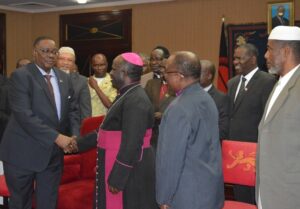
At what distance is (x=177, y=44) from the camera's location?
891 centimetres

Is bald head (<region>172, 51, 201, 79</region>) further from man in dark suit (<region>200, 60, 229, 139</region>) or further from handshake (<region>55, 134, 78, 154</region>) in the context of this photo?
man in dark suit (<region>200, 60, 229, 139</region>)

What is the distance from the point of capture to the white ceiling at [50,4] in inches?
372

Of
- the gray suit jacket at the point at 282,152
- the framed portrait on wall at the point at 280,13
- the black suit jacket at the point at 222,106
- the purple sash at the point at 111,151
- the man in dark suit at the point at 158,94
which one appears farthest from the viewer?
the framed portrait on wall at the point at 280,13

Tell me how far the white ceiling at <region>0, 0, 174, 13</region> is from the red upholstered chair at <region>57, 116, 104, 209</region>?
5.49 meters

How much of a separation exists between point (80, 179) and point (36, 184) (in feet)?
2.56

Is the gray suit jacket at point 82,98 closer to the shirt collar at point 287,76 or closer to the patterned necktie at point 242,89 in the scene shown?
the patterned necktie at point 242,89

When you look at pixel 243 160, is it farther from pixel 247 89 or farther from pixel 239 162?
pixel 247 89

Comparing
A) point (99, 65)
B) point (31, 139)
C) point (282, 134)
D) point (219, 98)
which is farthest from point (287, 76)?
point (99, 65)

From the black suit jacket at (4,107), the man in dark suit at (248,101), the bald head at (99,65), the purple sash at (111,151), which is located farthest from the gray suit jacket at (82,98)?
the purple sash at (111,151)

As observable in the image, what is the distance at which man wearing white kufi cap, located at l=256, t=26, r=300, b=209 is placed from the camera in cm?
229

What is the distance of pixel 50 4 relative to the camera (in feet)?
32.4

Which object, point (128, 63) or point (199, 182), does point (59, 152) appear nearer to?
point (128, 63)

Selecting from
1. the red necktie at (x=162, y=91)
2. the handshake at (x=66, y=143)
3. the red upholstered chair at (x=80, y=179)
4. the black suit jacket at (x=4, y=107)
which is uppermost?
the red necktie at (x=162, y=91)

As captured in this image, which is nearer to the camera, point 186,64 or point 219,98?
point 186,64
